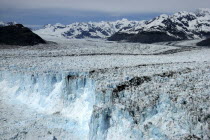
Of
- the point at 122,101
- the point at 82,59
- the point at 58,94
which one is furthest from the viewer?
the point at 82,59

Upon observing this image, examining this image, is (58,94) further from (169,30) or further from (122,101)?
(169,30)

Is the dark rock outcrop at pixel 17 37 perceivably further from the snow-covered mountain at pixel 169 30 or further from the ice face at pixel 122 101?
the snow-covered mountain at pixel 169 30

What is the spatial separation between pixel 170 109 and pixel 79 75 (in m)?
9.04

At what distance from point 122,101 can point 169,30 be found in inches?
5049

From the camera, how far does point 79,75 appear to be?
19.4 metres

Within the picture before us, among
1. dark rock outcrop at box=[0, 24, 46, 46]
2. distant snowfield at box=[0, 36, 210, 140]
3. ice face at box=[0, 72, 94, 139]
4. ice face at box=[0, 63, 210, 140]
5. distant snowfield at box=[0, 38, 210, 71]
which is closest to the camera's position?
ice face at box=[0, 63, 210, 140]

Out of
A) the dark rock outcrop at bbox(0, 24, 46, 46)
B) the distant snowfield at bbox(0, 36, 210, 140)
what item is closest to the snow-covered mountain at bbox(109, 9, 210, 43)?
the dark rock outcrop at bbox(0, 24, 46, 46)

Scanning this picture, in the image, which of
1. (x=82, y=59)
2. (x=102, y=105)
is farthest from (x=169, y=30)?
(x=102, y=105)

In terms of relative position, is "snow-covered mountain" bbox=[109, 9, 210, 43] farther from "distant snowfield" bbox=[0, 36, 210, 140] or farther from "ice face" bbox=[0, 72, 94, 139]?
"distant snowfield" bbox=[0, 36, 210, 140]

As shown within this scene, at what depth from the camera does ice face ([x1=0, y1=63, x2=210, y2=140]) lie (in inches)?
454

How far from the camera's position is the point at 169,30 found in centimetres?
13475

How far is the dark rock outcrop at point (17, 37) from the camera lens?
5744 cm

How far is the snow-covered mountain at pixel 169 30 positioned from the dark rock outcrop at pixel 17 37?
65530mm

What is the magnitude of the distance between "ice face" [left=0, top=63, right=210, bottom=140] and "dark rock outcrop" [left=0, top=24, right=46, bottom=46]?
38556mm
